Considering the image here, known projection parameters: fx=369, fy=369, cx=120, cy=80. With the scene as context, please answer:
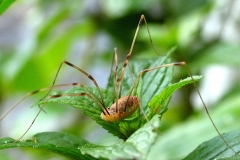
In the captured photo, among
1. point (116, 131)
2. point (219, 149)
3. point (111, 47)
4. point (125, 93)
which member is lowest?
point (219, 149)

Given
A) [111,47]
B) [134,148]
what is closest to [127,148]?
[134,148]

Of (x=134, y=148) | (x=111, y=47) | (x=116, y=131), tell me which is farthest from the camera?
(x=111, y=47)

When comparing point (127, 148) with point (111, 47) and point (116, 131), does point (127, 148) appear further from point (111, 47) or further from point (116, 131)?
point (111, 47)

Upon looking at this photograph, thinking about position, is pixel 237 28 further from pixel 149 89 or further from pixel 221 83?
pixel 149 89

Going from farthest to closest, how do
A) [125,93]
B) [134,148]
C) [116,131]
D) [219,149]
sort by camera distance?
1. [125,93]
2. [116,131]
3. [219,149]
4. [134,148]

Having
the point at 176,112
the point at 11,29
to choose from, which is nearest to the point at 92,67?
the point at 176,112

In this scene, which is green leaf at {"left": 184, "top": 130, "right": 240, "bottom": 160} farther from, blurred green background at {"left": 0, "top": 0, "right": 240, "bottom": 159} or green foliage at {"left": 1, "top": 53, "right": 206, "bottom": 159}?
blurred green background at {"left": 0, "top": 0, "right": 240, "bottom": 159}

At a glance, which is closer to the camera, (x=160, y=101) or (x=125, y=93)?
(x=160, y=101)
